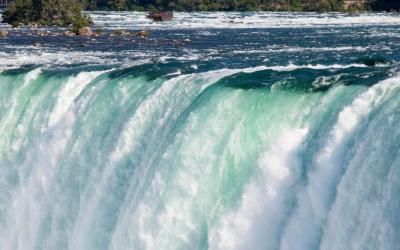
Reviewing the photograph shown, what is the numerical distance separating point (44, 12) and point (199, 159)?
2155 inches

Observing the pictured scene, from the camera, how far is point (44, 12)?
221 ft

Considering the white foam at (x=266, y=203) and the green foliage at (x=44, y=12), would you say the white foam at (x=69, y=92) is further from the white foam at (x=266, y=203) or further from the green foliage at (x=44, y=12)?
the green foliage at (x=44, y=12)

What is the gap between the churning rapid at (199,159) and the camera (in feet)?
38.9

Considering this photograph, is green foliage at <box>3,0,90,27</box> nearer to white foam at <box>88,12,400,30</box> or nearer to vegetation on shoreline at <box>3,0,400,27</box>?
vegetation on shoreline at <box>3,0,400,27</box>

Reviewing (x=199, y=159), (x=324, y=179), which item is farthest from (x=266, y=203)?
(x=199, y=159)

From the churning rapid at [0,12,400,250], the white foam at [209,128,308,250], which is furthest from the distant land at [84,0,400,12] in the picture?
the white foam at [209,128,308,250]

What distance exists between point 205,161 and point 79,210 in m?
3.89

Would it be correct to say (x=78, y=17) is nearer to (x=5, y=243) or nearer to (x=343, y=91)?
(x=5, y=243)

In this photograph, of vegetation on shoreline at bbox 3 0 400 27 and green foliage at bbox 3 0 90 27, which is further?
vegetation on shoreline at bbox 3 0 400 27

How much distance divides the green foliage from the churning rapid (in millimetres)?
44198

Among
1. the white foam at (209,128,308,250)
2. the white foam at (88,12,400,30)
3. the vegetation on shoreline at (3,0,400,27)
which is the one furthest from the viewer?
the vegetation on shoreline at (3,0,400,27)

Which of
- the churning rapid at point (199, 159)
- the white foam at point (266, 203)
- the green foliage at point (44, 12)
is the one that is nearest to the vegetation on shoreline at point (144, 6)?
the green foliage at point (44, 12)

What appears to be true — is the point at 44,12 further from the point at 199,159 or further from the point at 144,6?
the point at 199,159

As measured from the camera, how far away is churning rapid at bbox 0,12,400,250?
11844 millimetres
